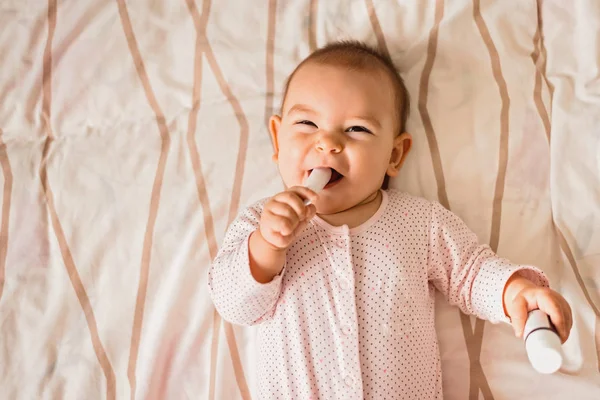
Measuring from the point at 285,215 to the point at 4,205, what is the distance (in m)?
0.67

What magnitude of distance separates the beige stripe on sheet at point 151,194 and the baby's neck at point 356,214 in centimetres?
36

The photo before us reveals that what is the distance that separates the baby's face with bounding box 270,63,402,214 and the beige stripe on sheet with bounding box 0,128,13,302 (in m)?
0.59

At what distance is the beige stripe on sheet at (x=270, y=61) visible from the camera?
49.0 inches

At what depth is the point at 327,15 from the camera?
1271 millimetres

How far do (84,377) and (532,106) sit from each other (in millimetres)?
982

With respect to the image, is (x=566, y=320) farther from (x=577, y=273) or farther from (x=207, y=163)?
(x=207, y=163)

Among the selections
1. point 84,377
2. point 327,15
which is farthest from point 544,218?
point 84,377

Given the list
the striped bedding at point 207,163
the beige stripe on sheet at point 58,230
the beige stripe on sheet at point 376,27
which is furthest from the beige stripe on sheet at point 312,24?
the beige stripe on sheet at point 58,230

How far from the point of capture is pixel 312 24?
128cm

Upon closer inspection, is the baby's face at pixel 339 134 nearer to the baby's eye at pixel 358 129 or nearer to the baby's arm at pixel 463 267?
the baby's eye at pixel 358 129

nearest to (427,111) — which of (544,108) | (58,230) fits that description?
(544,108)

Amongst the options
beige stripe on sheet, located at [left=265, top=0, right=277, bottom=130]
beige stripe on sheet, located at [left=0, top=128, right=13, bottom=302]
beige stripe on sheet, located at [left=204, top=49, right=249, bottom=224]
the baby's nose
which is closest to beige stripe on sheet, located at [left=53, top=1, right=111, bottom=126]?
beige stripe on sheet, located at [left=0, top=128, right=13, bottom=302]

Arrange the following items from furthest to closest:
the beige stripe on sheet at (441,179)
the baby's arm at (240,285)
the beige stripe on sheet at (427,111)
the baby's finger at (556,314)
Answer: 1. the beige stripe on sheet at (427,111)
2. the beige stripe on sheet at (441,179)
3. the baby's arm at (240,285)
4. the baby's finger at (556,314)

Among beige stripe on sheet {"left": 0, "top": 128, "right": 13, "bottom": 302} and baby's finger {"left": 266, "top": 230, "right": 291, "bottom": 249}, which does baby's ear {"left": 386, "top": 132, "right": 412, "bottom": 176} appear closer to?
baby's finger {"left": 266, "top": 230, "right": 291, "bottom": 249}
